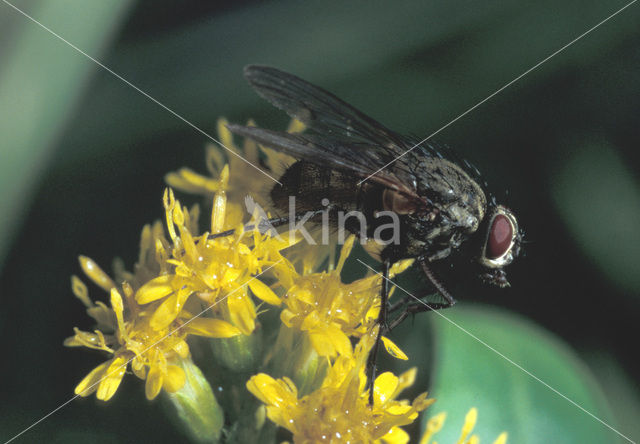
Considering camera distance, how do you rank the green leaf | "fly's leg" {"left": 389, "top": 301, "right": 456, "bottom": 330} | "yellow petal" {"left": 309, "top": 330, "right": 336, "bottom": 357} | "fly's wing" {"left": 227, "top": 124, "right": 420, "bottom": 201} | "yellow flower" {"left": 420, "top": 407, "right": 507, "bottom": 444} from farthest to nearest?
the green leaf, "fly's leg" {"left": 389, "top": 301, "right": 456, "bottom": 330}, "yellow flower" {"left": 420, "top": 407, "right": 507, "bottom": 444}, "yellow petal" {"left": 309, "top": 330, "right": 336, "bottom": 357}, "fly's wing" {"left": 227, "top": 124, "right": 420, "bottom": 201}

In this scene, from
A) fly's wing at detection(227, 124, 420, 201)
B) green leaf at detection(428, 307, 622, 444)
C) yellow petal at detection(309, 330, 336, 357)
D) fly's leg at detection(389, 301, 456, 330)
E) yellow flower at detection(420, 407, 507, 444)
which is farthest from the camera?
green leaf at detection(428, 307, 622, 444)

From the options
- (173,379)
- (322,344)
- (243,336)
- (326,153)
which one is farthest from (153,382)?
(326,153)

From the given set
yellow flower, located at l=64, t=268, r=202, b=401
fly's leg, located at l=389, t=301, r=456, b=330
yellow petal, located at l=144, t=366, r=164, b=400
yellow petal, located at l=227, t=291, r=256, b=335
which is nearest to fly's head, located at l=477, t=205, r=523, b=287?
fly's leg, located at l=389, t=301, r=456, b=330

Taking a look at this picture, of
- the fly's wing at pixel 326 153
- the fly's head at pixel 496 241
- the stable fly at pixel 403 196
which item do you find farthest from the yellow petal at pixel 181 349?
the fly's head at pixel 496 241

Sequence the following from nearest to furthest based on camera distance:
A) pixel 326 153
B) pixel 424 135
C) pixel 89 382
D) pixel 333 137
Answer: pixel 89 382, pixel 326 153, pixel 333 137, pixel 424 135

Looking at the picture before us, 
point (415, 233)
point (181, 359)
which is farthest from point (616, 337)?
point (181, 359)

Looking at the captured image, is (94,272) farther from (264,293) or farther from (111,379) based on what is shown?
(264,293)

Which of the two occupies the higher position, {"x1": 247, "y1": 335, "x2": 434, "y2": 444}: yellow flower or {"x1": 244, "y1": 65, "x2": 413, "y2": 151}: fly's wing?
{"x1": 244, "y1": 65, "x2": 413, "y2": 151}: fly's wing

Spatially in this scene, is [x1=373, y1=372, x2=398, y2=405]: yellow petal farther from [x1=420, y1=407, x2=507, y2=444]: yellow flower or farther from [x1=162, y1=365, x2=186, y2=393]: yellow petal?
[x1=162, y1=365, x2=186, y2=393]: yellow petal

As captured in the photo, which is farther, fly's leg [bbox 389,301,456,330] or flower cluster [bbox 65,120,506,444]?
fly's leg [bbox 389,301,456,330]
